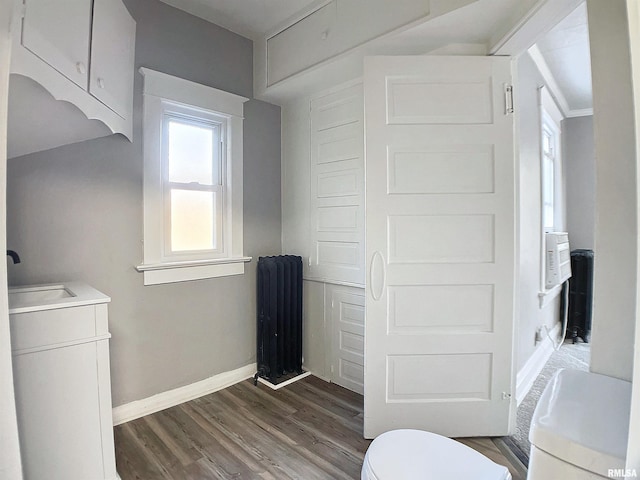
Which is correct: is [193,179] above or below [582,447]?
above

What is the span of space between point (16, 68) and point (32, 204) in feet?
3.42

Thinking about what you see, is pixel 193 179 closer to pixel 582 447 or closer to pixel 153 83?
pixel 153 83

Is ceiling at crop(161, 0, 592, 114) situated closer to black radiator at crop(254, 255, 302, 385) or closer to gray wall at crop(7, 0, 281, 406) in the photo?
gray wall at crop(7, 0, 281, 406)

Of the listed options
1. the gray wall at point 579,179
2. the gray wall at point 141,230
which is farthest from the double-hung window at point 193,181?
the gray wall at point 579,179

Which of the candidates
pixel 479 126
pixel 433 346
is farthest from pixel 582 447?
pixel 479 126

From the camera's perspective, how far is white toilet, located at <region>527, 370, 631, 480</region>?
688mm

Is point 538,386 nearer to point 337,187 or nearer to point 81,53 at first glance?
point 337,187

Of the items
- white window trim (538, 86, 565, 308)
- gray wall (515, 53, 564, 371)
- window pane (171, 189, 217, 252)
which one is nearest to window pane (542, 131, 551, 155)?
white window trim (538, 86, 565, 308)

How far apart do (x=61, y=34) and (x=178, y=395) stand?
220 centimetres

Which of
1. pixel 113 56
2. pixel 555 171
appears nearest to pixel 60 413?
pixel 113 56

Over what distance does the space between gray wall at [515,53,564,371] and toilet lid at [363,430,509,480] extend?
48.2 inches

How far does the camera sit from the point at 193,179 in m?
2.52

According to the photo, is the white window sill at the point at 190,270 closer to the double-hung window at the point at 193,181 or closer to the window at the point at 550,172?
the double-hung window at the point at 193,181

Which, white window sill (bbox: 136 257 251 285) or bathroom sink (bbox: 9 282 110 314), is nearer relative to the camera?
bathroom sink (bbox: 9 282 110 314)
